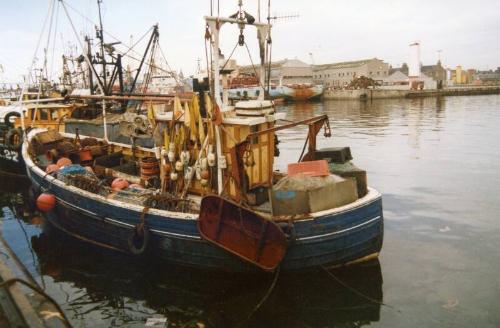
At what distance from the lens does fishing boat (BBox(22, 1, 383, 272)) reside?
719 cm

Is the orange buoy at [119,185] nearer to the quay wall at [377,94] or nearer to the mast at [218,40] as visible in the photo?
the mast at [218,40]

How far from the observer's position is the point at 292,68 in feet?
266

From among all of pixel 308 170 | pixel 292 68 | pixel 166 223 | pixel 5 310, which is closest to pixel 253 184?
pixel 308 170

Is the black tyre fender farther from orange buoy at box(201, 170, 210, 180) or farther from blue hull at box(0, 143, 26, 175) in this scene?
blue hull at box(0, 143, 26, 175)

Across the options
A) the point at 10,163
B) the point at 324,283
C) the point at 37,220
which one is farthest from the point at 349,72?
the point at 324,283

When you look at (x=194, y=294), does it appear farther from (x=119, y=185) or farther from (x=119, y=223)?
(x=119, y=185)

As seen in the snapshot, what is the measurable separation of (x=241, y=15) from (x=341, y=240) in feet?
16.0

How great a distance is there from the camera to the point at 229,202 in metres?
7.18

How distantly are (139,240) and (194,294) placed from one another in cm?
174

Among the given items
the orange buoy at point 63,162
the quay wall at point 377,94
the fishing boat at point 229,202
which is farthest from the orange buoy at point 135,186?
the quay wall at point 377,94

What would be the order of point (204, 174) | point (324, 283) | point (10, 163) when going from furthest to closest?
point (10, 163) → point (204, 174) → point (324, 283)

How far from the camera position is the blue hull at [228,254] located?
282 inches

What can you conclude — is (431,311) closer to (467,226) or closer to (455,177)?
(467,226)

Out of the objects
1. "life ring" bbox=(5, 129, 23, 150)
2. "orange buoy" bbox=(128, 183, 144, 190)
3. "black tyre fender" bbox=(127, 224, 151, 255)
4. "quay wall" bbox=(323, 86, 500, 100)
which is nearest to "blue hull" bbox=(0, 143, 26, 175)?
"life ring" bbox=(5, 129, 23, 150)
